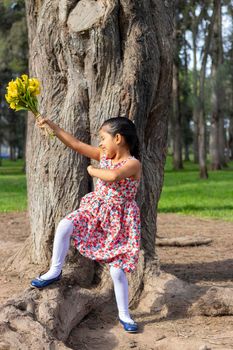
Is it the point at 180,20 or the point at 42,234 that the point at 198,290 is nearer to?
the point at 42,234

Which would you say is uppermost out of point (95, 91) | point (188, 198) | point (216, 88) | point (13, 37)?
point (13, 37)

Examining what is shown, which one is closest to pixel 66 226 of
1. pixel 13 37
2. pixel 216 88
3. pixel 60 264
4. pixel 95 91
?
pixel 60 264

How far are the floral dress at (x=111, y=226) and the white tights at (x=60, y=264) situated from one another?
6cm

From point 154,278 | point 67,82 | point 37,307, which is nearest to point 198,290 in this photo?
point 154,278

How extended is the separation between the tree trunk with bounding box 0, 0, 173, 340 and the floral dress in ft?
2.86

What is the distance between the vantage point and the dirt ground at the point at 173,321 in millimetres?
4691

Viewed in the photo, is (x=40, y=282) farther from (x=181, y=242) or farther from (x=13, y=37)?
(x=13, y=37)

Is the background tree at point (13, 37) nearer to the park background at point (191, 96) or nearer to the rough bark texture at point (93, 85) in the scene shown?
the park background at point (191, 96)

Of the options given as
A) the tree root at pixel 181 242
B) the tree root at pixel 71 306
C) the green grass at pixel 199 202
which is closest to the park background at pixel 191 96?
the green grass at pixel 199 202

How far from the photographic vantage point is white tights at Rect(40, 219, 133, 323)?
4805mm

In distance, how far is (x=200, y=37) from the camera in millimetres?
38000

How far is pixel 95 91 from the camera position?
6078mm

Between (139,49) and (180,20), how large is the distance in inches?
1254

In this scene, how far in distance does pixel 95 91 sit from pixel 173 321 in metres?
2.33
